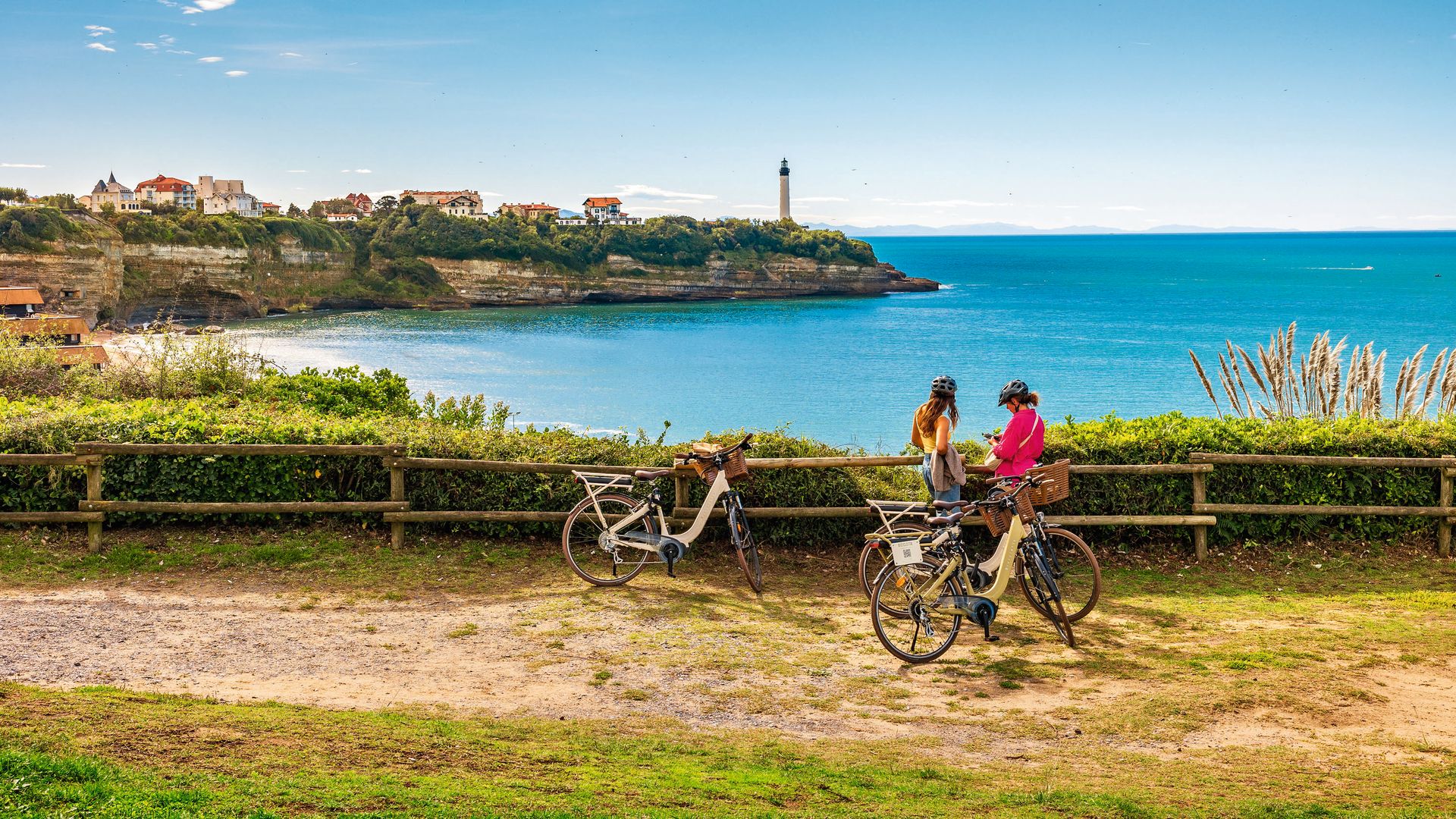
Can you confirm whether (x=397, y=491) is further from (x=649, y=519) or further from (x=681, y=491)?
(x=681, y=491)

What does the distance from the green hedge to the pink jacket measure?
1.59 metres

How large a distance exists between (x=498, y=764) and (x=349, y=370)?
496 inches

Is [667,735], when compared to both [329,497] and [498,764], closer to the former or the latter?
[498,764]

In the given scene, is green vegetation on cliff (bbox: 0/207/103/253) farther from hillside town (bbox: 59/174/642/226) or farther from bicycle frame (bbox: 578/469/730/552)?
bicycle frame (bbox: 578/469/730/552)

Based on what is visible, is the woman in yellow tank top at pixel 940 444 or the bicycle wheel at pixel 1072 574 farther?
the woman in yellow tank top at pixel 940 444

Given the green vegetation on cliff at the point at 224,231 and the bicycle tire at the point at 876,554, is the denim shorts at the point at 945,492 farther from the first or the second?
the green vegetation on cliff at the point at 224,231

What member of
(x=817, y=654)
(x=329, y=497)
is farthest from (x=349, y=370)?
(x=817, y=654)

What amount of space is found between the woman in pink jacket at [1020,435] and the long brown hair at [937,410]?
42 cm

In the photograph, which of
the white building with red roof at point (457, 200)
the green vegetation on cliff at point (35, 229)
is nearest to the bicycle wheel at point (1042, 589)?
the green vegetation on cliff at point (35, 229)

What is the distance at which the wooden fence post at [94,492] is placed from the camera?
9.96 m

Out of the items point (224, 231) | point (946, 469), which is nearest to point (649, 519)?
point (946, 469)

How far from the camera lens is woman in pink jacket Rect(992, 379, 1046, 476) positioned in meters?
8.65

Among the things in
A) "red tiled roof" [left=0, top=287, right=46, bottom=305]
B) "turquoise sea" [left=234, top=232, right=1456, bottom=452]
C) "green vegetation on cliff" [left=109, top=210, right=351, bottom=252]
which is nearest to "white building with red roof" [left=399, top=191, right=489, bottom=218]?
"green vegetation on cliff" [left=109, top=210, right=351, bottom=252]

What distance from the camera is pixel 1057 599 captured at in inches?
306
